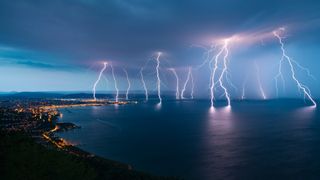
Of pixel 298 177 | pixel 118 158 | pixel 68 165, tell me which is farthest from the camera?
pixel 118 158

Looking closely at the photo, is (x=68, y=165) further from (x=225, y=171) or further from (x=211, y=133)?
(x=211, y=133)

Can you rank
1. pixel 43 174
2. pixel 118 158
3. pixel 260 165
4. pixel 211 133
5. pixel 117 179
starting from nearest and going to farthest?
pixel 43 174
pixel 117 179
pixel 260 165
pixel 118 158
pixel 211 133

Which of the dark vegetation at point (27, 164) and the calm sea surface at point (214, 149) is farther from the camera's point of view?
the calm sea surface at point (214, 149)

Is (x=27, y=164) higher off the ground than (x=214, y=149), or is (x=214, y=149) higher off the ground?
(x=27, y=164)

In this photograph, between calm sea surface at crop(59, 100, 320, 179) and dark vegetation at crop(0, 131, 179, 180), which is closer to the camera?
dark vegetation at crop(0, 131, 179, 180)

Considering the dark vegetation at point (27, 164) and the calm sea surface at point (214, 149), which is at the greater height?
the dark vegetation at point (27, 164)

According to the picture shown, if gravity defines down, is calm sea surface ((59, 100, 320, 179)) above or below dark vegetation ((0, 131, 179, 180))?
below

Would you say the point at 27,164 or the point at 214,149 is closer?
the point at 27,164

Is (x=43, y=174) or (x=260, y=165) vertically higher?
(x=43, y=174)

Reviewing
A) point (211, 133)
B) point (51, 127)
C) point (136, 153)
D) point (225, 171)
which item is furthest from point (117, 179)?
point (51, 127)

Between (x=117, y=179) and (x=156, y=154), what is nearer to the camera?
(x=117, y=179)
